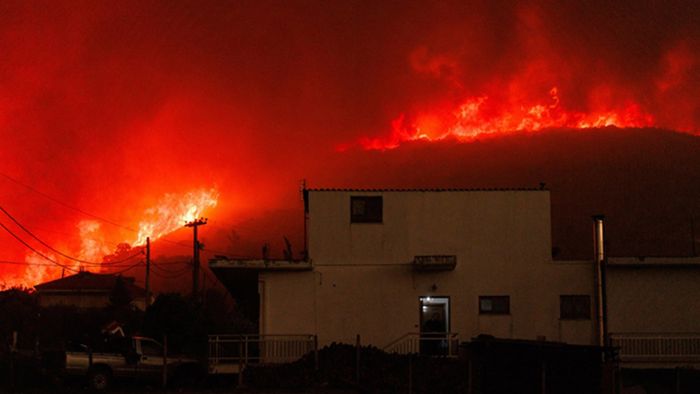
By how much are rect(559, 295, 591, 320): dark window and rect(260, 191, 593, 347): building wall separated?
20 cm

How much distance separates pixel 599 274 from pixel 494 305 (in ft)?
11.7

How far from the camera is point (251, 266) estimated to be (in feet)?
93.8

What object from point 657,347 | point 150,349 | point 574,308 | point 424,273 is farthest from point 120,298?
point 657,347

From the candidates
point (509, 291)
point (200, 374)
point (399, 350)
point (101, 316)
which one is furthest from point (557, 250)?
point (101, 316)

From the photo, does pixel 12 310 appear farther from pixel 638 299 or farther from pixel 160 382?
pixel 638 299

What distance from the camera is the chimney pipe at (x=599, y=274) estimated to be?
2752cm

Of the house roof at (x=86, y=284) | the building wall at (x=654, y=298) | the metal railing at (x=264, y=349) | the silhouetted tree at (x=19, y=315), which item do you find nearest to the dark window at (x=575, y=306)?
the building wall at (x=654, y=298)

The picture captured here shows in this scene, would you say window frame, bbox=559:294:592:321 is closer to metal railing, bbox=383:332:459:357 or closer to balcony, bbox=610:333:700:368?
balcony, bbox=610:333:700:368

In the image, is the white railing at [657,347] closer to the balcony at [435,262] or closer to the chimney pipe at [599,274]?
the chimney pipe at [599,274]

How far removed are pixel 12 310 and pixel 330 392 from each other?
38664mm

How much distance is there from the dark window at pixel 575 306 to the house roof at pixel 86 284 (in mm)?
46702

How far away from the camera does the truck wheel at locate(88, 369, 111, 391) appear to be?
26.2 m

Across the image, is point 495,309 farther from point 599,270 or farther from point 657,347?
point 657,347

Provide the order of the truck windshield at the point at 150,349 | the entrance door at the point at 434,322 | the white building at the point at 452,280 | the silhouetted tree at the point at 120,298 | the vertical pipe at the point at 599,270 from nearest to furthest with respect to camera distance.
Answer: the truck windshield at the point at 150,349 < the vertical pipe at the point at 599,270 < the entrance door at the point at 434,322 < the white building at the point at 452,280 < the silhouetted tree at the point at 120,298
